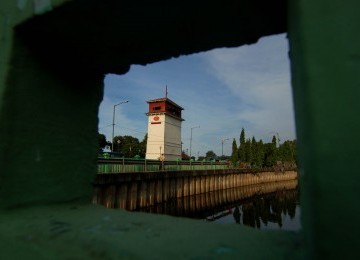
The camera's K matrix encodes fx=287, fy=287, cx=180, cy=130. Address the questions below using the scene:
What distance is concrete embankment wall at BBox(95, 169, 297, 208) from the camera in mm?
17516

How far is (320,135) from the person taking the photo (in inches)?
30.4

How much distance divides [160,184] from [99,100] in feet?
67.3

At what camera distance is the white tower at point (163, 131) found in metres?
38.8

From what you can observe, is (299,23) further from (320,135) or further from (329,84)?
(320,135)

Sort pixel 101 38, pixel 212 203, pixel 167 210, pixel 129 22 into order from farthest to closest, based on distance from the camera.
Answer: pixel 212 203
pixel 167 210
pixel 101 38
pixel 129 22

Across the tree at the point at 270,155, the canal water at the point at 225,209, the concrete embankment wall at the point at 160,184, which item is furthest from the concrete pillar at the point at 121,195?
the tree at the point at 270,155

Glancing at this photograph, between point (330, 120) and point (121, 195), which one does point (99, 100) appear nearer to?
point (330, 120)

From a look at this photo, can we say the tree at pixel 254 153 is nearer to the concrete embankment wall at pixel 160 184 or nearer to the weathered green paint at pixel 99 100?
the concrete embankment wall at pixel 160 184

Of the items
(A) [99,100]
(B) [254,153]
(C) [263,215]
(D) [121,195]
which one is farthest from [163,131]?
(A) [99,100]

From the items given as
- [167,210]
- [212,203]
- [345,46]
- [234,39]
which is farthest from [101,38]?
[212,203]

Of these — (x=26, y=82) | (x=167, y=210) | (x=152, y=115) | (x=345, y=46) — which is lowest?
(x=167, y=210)

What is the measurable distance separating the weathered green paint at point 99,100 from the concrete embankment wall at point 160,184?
1038 centimetres

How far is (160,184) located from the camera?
872 inches

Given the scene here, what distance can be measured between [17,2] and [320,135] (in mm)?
1762
